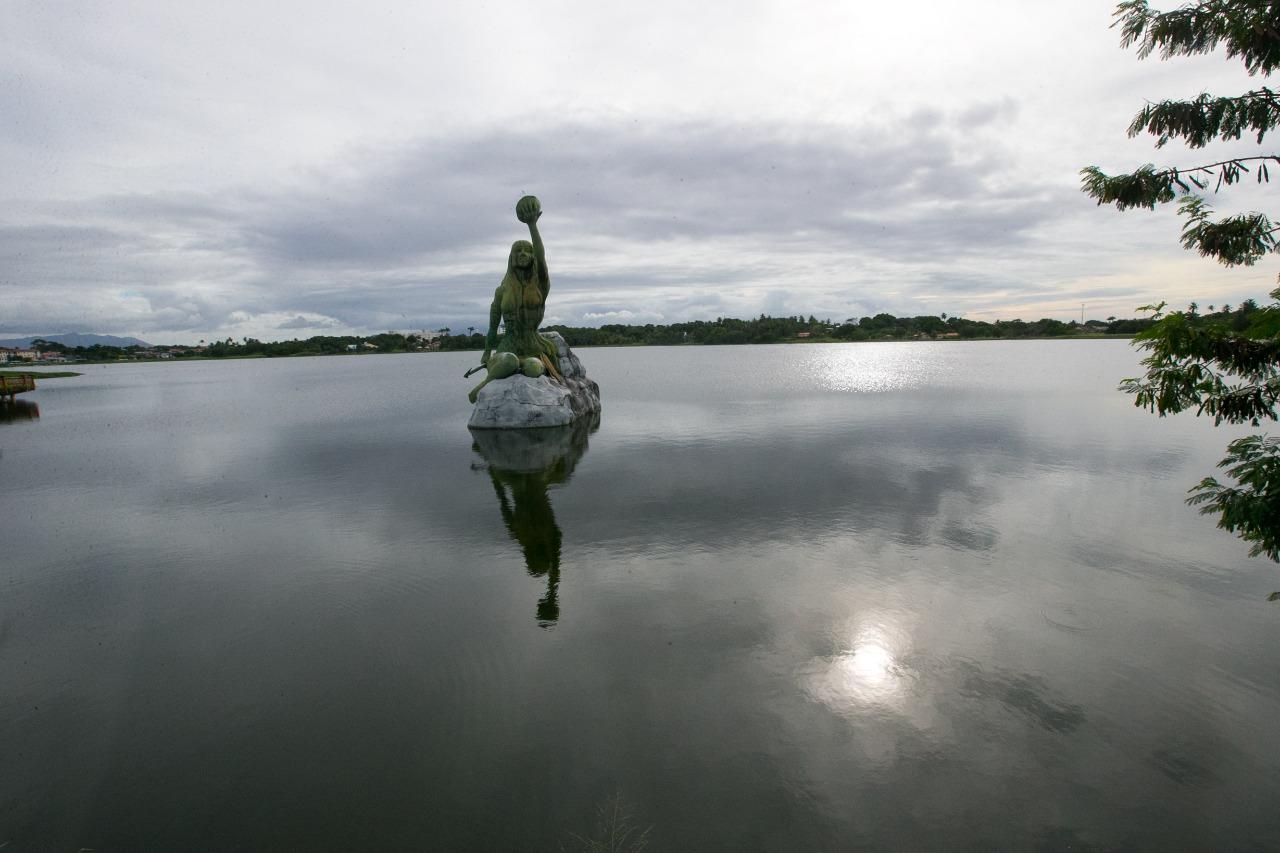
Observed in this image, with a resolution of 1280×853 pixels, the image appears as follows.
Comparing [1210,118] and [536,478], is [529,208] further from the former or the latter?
[1210,118]

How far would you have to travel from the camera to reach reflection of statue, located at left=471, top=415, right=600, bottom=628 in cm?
951

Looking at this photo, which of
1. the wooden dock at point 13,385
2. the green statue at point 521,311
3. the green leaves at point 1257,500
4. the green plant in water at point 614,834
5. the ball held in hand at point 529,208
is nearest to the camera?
the green plant in water at point 614,834

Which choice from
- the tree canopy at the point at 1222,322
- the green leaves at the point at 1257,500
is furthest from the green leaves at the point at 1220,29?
the green leaves at the point at 1257,500

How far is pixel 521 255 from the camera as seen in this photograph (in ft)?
69.4

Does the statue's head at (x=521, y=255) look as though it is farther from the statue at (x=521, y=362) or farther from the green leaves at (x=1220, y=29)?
the green leaves at (x=1220, y=29)

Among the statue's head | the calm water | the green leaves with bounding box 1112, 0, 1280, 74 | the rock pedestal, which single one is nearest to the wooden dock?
the calm water

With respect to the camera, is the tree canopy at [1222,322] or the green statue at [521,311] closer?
the tree canopy at [1222,322]

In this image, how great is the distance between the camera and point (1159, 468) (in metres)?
15.3

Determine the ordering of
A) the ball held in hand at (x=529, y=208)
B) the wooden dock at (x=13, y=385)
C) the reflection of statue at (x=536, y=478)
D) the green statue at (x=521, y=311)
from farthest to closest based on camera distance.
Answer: the wooden dock at (x=13, y=385), the green statue at (x=521, y=311), the ball held in hand at (x=529, y=208), the reflection of statue at (x=536, y=478)

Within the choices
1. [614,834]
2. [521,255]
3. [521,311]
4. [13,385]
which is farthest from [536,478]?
[13,385]

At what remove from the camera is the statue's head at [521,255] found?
21.1 metres

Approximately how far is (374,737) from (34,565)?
879 centimetres

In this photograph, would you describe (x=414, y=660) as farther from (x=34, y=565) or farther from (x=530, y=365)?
(x=530, y=365)

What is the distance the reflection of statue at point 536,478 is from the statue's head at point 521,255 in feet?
18.9
